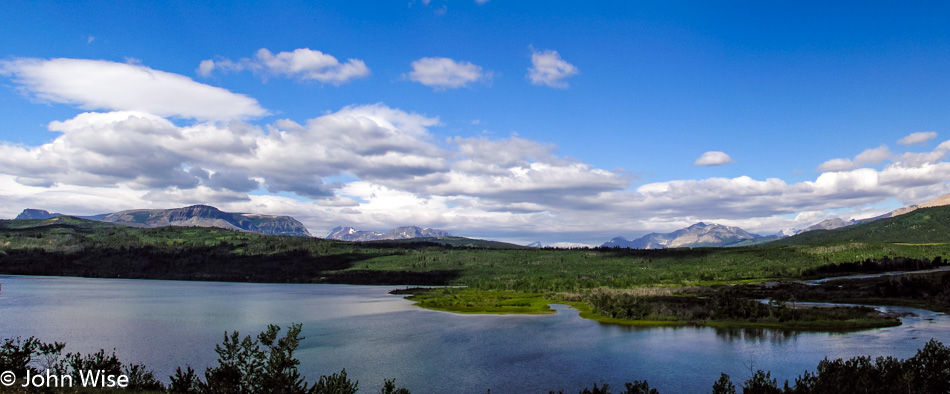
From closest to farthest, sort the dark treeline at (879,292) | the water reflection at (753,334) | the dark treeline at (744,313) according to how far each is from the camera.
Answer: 1. the water reflection at (753,334)
2. the dark treeline at (744,313)
3. the dark treeline at (879,292)

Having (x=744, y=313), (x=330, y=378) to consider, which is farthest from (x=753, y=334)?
(x=330, y=378)

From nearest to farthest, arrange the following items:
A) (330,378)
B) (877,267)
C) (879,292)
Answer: (330,378) → (879,292) → (877,267)

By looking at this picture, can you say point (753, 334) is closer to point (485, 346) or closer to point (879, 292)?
point (485, 346)

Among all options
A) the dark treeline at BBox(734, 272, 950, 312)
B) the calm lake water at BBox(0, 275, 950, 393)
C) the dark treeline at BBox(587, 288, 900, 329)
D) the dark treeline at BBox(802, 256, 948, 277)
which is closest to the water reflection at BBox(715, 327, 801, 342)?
the calm lake water at BBox(0, 275, 950, 393)

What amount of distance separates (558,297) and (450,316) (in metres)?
41.8

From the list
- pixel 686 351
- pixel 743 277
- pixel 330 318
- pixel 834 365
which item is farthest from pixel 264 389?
pixel 743 277

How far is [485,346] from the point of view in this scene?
54.7 meters

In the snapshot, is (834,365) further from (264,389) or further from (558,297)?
(558,297)

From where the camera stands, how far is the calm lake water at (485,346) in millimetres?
39906

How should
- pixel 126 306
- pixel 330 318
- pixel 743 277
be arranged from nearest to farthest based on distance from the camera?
pixel 330 318
pixel 126 306
pixel 743 277

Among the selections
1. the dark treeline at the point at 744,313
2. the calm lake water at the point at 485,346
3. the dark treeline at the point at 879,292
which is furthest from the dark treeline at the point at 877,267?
the dark treeline at the point at 744,313

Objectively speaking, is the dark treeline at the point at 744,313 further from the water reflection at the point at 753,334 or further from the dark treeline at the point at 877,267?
the dark treeline at the point at 877,267

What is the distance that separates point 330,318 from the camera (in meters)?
84.1

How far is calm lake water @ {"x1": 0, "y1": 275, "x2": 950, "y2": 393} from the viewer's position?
39906mm
